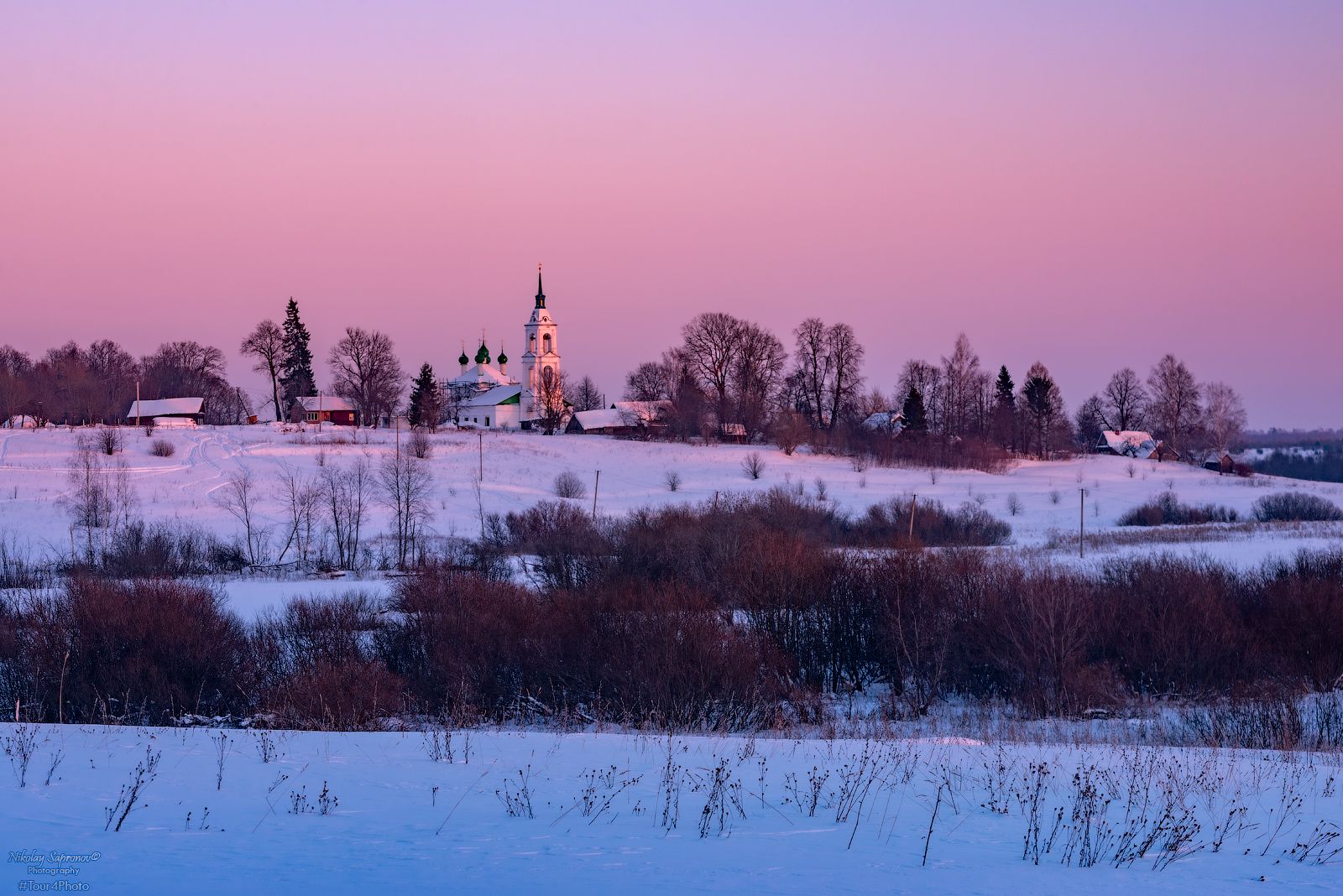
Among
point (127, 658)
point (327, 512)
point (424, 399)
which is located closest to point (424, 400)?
point (424, 399)

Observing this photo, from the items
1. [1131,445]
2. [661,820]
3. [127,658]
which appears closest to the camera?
[661,820]

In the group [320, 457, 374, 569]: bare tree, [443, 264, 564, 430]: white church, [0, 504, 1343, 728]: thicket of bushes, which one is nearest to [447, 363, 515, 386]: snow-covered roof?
[443, 264, 564, 430]: white church

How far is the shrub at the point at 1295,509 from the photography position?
163ft

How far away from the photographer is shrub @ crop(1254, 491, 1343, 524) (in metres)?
49.6

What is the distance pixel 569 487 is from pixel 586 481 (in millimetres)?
5051

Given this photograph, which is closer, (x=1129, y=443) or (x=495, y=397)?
(x=495, y=397)

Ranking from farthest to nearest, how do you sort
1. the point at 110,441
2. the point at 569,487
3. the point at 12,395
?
the point at 12,395
the point at 110,441
the point at 569,487

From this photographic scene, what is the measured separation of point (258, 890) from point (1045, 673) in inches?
654

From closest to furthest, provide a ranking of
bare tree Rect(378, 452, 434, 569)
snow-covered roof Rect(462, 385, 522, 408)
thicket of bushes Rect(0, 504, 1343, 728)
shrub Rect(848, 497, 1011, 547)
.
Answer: thicket of bushes Rect(0, 504, 1343, 728) → bare tree Rect(378, 452, 434, 569) → shrub Rect(848, 497, 1011, 547) → snow-covered roof Rect(462, 385, 522, 408)

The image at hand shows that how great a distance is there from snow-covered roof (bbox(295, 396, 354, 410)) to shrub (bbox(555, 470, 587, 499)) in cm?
3705

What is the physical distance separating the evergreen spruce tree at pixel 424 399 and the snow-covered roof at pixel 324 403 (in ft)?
16.6

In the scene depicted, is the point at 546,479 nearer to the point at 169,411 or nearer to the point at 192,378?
the point at 169,411

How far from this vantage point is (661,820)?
7672 mm

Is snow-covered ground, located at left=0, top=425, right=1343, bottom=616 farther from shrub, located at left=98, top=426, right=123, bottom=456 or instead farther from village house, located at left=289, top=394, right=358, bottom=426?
village house, located at left=289, top=394, right=358, bottom=426
